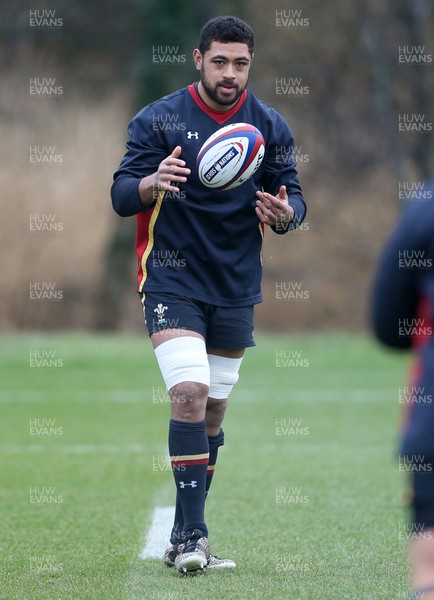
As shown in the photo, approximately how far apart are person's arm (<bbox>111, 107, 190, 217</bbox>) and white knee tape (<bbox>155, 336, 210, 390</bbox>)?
1.90 feet

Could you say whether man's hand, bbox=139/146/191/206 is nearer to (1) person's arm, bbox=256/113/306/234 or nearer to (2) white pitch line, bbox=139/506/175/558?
(1) person's arm, bbox=256/113/306/234

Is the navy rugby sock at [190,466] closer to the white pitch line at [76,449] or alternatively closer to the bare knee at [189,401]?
the bare knee at [189,401]

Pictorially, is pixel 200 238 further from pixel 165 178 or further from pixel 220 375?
pixel 220 375

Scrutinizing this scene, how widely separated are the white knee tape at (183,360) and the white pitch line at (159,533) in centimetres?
91

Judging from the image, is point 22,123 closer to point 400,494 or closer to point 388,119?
point 388,119

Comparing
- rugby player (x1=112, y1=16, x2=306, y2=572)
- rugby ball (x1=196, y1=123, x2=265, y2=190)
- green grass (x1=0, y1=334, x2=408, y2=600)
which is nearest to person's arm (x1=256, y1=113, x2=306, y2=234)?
rugby player (x1=112, y1=16, x2=306, y2=572)

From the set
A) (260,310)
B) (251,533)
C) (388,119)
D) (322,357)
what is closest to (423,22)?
(388,119)

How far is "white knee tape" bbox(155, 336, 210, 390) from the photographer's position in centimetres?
466

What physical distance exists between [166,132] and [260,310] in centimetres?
1473

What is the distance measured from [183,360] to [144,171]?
0.86 meters

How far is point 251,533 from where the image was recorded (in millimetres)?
5668

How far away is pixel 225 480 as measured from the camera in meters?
7.53

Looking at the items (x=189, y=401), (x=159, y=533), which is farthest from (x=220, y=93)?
(x=159, y=533)

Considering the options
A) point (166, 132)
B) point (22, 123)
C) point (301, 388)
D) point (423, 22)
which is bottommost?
point (301, 388)
